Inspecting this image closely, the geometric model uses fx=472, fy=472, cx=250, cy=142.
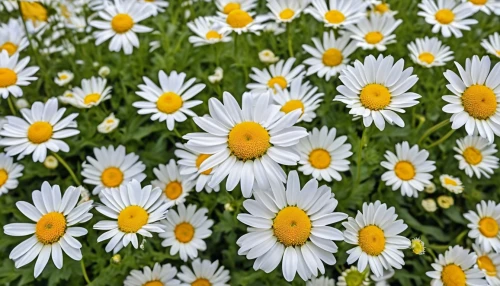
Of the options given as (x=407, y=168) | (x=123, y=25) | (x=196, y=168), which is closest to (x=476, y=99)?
(x=407, y=168)

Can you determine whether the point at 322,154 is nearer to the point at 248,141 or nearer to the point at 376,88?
the point at 376,88

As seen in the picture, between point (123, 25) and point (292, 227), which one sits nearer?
point (292, 227)

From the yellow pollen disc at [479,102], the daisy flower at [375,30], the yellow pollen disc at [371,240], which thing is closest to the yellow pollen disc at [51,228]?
the yellow pollen disc at [371,240]

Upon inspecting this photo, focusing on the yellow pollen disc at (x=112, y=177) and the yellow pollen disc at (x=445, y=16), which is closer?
the yellow pollen disc at (x=112, y=177)

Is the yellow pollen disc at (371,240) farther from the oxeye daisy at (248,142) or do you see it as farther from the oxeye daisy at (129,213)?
the oxeye daisy at (129,213)

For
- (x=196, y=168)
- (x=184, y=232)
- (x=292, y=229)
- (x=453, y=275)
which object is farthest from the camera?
(x=184, y=232)

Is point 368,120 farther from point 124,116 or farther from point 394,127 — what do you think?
point 124,116

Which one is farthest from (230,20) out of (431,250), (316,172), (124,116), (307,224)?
(431,250)
